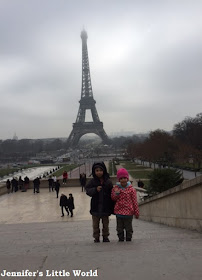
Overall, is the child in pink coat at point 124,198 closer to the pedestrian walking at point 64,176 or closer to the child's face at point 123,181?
the child's face at point 123,181

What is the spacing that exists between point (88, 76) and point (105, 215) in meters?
120

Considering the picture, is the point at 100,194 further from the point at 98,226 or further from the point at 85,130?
the point at 85,130

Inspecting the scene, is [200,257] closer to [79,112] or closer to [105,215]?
[105,215]

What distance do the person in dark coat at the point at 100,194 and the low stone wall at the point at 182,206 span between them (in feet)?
5.13

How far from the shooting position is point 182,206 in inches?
245

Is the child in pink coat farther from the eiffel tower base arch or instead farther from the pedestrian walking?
the eiffel tower base arch

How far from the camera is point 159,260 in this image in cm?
307

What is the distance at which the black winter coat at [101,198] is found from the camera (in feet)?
14.8

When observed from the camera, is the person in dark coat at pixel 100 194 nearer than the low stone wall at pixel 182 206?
Yes

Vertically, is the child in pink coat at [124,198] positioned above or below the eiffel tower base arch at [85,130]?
below

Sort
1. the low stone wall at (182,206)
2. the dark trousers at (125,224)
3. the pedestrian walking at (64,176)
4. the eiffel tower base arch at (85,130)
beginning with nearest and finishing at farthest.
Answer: the dark trousers at (125,224)
the low stone wall at (182,206)
the pedestrian walking at (64,176)
the eiffel tower base arch at (85,130)

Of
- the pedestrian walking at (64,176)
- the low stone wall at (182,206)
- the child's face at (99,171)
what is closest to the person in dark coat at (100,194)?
the child's face at (99,171)

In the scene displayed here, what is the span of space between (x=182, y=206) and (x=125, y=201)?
2.19m

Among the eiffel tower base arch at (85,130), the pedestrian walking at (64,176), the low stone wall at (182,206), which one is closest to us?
the low stone wall at (182,206)
